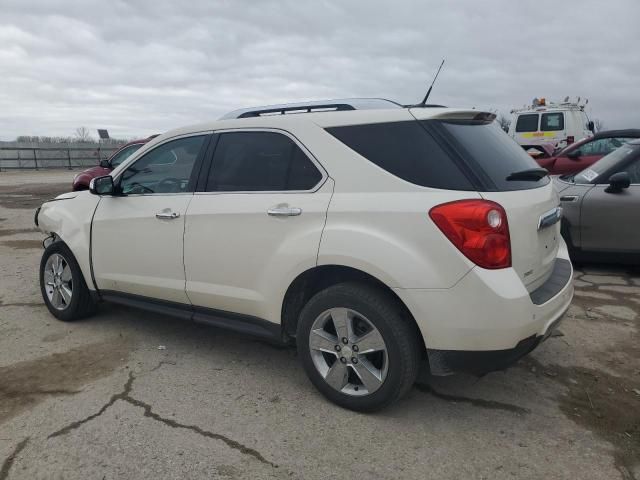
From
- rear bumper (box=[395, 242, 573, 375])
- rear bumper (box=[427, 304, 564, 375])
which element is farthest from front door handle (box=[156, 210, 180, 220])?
rear bumper (box=[427, 304, 564, 375])

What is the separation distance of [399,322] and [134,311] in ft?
9.78

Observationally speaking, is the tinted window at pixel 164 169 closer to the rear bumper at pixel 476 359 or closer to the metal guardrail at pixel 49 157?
the rear bumper at pixel 476 359

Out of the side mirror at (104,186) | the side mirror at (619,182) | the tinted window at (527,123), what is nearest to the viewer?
the side mirror at (104,186)

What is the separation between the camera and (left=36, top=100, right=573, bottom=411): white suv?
258 centimetres

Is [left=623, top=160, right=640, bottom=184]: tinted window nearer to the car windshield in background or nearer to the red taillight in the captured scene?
the car windshield in background

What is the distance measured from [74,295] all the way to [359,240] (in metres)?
2.81

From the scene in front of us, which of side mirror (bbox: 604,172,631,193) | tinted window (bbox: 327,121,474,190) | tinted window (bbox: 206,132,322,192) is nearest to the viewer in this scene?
tinted window (bbox: 327,121,474,190)

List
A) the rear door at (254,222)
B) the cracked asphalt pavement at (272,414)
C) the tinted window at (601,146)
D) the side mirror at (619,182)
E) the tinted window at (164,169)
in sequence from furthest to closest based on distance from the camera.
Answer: the tinted window at (601,146)
the side mirror at (619,182)
the tinted window at (164,169)
the rear door at (254,222)
the cracked asphalt pavement at (272,414)

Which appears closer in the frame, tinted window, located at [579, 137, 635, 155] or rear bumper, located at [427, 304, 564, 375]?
rear bumper, located at [427, 304, 564, 375]

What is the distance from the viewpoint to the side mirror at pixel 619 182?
5504mm

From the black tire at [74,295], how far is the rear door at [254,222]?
136 centimetres

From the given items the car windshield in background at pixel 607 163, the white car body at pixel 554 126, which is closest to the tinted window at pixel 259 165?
the car windshield in background at pixel 607 163

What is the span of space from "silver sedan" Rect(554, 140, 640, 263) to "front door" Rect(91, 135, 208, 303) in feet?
14.1

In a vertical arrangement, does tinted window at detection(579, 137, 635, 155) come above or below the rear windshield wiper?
above
